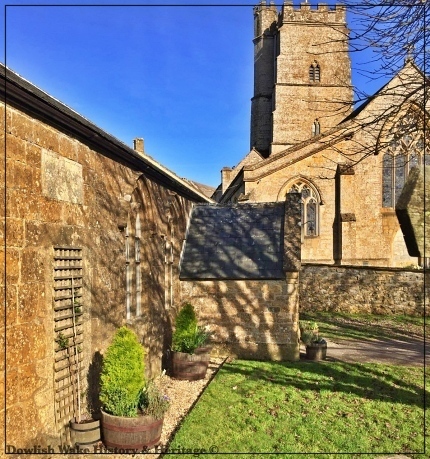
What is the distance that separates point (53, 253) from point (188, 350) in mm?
5502

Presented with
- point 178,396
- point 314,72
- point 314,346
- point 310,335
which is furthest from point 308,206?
point 178,396

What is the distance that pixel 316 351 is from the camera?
Answer: 455 inches

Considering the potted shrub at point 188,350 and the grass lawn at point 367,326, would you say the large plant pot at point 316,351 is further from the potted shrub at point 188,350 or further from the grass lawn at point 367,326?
the grass lawn at point 367,326

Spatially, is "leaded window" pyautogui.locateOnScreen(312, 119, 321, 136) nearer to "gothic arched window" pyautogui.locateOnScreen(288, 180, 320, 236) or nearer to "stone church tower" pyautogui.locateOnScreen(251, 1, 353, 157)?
"stone church tower" pyautogui.locateOnScreen(251, 1, 353, 157)

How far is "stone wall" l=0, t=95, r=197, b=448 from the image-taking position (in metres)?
4.77

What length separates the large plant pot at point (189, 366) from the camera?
979 centimetres

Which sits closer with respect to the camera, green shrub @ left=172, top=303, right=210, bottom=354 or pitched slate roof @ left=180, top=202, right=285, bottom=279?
green shrub @ left=172, top=303, right=210, bottom=354

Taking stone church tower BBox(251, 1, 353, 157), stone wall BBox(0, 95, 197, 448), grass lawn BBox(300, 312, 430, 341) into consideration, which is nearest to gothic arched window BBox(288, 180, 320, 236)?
grass lawn BBox(300, 312, 430, 341)

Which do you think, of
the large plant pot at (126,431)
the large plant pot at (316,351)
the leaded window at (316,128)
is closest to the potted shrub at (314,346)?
the large plant pot at (316,351)

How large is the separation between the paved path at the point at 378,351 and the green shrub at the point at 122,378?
23.3 feet

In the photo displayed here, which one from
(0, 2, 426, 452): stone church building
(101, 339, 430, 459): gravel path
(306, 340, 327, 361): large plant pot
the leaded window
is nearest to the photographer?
(0, 2, 426, 452): stone church building

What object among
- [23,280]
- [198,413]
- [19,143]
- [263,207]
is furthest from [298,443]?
[263,207]

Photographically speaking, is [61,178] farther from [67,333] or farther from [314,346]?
[314,346]

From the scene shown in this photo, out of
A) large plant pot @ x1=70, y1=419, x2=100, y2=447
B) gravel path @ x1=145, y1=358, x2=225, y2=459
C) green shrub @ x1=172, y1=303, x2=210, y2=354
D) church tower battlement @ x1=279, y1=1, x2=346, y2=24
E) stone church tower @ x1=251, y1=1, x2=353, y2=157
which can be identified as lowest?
gravel path @ x1=145, y1=358, x2=225, y2=459
